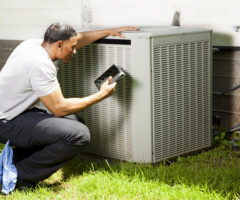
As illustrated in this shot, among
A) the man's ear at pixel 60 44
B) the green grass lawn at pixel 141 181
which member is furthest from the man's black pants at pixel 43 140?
the man's ear at pixel 60 44

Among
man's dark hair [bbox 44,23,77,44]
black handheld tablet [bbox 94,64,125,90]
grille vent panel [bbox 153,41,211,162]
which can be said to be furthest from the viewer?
grille vent panel [bbox 153,41,211,162]

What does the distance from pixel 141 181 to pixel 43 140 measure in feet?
2.40

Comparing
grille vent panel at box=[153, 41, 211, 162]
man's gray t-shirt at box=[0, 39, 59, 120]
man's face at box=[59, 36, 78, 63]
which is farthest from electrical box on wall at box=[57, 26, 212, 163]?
man's gray t-shirt at box=[0, 39, 59, 120]

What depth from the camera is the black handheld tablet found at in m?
3.63

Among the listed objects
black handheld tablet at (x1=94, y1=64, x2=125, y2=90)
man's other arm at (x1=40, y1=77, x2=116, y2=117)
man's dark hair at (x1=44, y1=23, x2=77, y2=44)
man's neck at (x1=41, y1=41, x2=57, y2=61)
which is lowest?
man's other arm at (x1=40, y1=77, x2=116, y2=117)

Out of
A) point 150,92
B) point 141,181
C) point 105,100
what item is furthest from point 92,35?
point 141,181

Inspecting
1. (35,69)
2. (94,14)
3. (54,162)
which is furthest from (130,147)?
(94,14)

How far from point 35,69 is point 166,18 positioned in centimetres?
168

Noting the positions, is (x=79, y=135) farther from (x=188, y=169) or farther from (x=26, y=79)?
(x=188, y=169)

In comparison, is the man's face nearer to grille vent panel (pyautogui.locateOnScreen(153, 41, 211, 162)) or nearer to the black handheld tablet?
the black handheld tablet

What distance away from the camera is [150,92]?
12.2 ft

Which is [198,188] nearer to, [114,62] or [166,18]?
[114,62]

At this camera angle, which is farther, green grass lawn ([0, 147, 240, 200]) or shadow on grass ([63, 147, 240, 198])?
shadow on grass ([63, 147, 240, 198])

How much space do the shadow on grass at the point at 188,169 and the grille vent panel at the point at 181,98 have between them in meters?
0.12
